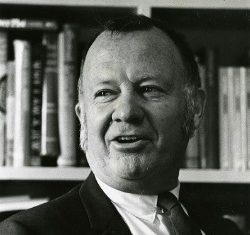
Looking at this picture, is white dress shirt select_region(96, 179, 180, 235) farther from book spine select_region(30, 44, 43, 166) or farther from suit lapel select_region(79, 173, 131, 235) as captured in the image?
book spine select_region(30, 44, 43, 166)

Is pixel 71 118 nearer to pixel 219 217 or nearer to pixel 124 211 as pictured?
pixel 124 211

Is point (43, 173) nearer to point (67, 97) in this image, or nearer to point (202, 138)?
point (67, 97)

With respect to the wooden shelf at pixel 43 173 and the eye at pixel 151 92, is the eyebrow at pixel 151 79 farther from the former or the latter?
the wooden shelf at pixel 43 173

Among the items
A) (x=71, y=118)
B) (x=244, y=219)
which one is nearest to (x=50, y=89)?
(x=71, y=118)

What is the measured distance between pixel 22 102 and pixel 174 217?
42 centimetres

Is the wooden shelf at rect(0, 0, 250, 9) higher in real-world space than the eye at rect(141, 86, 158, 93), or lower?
higher

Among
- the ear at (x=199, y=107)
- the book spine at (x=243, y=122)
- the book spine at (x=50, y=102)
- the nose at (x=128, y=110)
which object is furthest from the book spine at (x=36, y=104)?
the book spine at (x=243, y=122)

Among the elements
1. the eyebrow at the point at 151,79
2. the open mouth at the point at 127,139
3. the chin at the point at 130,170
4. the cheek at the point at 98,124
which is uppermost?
the eyebrow at the point at 151,79

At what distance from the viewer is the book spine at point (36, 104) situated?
3.75 ft

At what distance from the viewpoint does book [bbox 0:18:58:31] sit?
1.18 metres

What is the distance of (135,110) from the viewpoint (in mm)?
1013

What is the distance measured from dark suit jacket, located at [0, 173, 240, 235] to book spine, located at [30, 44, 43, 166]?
0.49 ft

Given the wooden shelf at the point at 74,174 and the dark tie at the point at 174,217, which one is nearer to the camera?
the dark tie at the point at 174,217

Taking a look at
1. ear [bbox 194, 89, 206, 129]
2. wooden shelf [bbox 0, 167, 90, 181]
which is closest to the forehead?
ear [bbox 194, 89, 206, 129]
